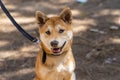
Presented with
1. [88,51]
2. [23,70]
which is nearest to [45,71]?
[23,70]

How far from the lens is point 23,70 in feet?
15.8

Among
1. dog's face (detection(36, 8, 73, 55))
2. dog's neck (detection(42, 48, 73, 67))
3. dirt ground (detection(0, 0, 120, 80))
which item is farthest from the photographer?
dirt ground (detection(0, 0, 120, 80))

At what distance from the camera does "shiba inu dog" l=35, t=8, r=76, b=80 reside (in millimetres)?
3141

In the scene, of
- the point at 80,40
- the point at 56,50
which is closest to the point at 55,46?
the point at 56,50

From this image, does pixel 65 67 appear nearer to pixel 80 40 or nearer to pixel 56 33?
pixel 56 33

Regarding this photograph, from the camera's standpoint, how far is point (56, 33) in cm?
313

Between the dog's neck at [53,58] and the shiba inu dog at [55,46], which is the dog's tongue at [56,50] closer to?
the shiba inu dog at [55,46]

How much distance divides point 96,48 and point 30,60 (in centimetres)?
93

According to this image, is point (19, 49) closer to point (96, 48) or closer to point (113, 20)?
point (96, 48)

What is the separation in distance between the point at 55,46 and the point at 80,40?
2407mm

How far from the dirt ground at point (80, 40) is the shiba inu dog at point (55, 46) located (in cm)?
127

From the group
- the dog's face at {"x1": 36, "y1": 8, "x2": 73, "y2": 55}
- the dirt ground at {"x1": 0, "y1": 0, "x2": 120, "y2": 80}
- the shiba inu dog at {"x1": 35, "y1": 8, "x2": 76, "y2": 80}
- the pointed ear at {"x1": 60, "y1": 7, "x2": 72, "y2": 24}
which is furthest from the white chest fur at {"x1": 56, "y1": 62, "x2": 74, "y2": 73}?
the dirt ground at {"x1": 0, "y1": 0, "x2": 120, "y2": 80}

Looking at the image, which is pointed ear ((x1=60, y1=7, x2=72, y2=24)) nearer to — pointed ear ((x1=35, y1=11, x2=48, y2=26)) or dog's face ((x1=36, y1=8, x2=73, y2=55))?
dog's face ((x1=36, y1=8, x2=73, y2=55))

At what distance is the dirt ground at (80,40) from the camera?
15.6 feet
